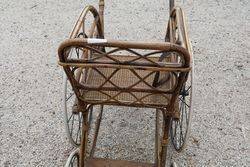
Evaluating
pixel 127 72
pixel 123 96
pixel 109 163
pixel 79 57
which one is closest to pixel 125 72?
pixel 127 72

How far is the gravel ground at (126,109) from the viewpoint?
2076 mm

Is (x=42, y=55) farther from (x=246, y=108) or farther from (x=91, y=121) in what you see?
(x=246, y=108)

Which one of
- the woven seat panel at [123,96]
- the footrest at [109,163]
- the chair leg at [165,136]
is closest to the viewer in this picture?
the woven seat panel at [123,96]

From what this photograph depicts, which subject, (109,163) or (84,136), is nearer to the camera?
(84,136)

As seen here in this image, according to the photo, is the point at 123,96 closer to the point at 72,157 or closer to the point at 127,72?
the point at 127,72

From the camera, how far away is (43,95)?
2430 mm

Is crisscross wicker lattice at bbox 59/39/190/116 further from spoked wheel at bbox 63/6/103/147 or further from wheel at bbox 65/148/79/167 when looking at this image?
wheel at bbox 65/148/79/167

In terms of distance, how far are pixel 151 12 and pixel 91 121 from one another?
1.48 meters

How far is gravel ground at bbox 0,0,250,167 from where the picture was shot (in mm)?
2076

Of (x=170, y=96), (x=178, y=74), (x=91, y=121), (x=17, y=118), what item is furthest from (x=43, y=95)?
(x=178, y=74)

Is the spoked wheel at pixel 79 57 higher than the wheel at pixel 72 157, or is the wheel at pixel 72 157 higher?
the spoked wheel at pixel 79 57

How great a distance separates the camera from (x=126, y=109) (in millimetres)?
2334

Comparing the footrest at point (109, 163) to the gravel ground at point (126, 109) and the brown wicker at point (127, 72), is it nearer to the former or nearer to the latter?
the brown wicker at point (127, 72)

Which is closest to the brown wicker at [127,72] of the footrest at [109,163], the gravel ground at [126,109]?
the footrest at [109,163]
